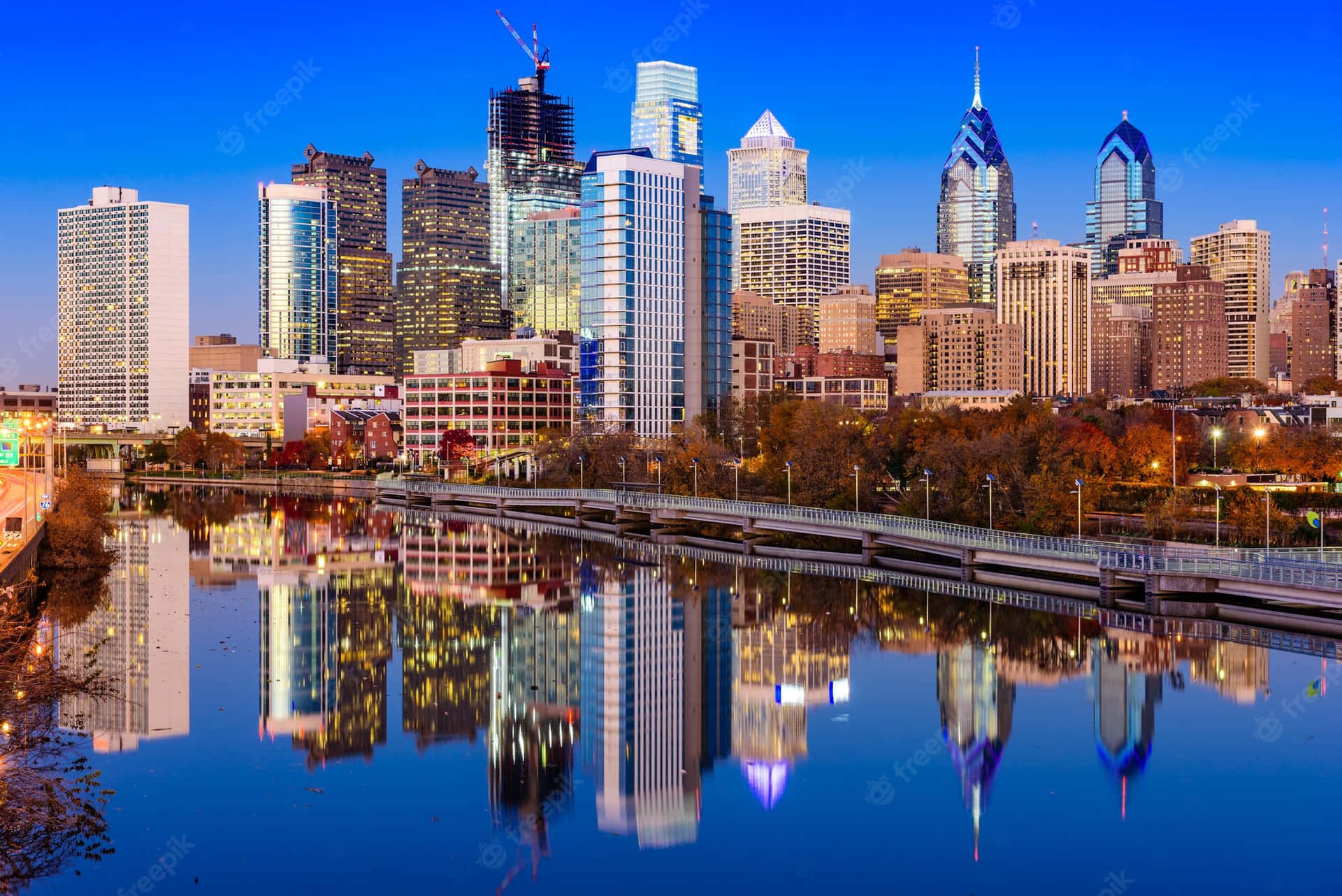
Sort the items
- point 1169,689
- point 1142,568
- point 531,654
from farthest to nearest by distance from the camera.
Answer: point 1142,568
point 531,654
point 1169,689

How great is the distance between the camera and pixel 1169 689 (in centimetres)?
4666

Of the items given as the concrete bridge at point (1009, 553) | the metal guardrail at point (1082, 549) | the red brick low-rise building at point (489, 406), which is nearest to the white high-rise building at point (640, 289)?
the red brick low-rise building at point (489, 406)

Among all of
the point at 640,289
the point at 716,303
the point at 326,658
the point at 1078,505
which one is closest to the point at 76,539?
the point at 326,658

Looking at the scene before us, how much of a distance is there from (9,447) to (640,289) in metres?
89.2

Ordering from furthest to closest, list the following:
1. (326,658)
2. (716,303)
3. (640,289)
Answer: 1. (716,303)
2. (640,289)
3. (326,658)

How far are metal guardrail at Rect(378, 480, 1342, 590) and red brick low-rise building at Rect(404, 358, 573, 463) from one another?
286 feet

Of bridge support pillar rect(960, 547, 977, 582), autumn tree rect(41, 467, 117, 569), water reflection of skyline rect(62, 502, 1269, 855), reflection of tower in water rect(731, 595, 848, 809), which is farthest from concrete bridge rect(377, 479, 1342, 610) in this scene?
autumn tree rect(41, 467, 117, 569)

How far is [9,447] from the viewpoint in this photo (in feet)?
333

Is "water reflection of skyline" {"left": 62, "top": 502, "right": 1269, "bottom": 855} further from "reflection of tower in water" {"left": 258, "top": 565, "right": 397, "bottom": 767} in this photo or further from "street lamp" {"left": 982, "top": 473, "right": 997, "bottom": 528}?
"street lamp" {"left": 982, "top": 473, "right": 997, "bottom": 528}

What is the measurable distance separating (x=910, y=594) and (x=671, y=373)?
386ft

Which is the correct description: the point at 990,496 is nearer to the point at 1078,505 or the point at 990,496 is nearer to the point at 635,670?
the point at 1078,505

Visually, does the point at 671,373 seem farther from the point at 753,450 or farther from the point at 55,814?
the point at 55,814

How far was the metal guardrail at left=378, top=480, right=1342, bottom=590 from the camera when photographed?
183 feet

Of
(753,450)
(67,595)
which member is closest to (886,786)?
(67,595)
